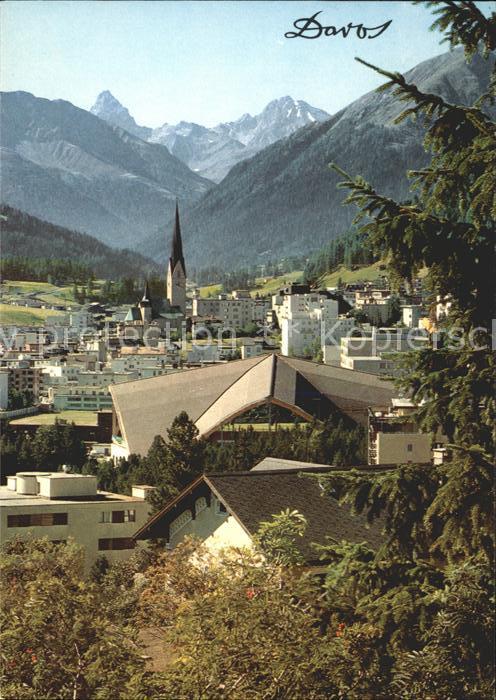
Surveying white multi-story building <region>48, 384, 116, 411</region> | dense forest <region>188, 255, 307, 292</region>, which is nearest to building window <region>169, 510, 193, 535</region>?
white multi-story building <region>48, 384, 116, 411</region>

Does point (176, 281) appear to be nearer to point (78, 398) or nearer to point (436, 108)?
point (78, 398)

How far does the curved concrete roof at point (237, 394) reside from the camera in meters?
30.8

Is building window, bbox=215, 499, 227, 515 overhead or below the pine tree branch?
below

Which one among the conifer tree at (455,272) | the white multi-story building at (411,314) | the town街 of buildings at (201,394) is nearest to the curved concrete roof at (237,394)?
the town街 of buildings at (201,394)

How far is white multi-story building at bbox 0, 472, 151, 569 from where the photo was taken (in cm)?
1473

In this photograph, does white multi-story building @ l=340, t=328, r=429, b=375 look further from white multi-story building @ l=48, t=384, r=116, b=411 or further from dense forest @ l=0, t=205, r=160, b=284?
dense forest @ l=0, t=205, r=160, b=284

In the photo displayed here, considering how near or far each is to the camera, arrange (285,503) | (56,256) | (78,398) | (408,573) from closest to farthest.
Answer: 1. (408,573)
2. (285,503)
3. (78,398)
4. (56,256)

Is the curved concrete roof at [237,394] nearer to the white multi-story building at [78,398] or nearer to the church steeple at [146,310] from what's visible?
the white multi-story building at [78,398]

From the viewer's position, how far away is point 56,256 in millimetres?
112625

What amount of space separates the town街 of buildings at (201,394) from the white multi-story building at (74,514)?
0.07 feet

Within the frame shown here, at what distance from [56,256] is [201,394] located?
83.1 meters

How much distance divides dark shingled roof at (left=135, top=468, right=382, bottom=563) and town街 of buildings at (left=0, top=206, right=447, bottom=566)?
2 centimetres

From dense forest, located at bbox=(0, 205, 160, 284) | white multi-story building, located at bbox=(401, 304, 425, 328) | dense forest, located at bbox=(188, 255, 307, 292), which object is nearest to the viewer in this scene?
white multi-story building, located at bbox=(401, 304, 425, 328)

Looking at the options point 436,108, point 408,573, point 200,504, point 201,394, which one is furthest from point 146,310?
point 408,573
